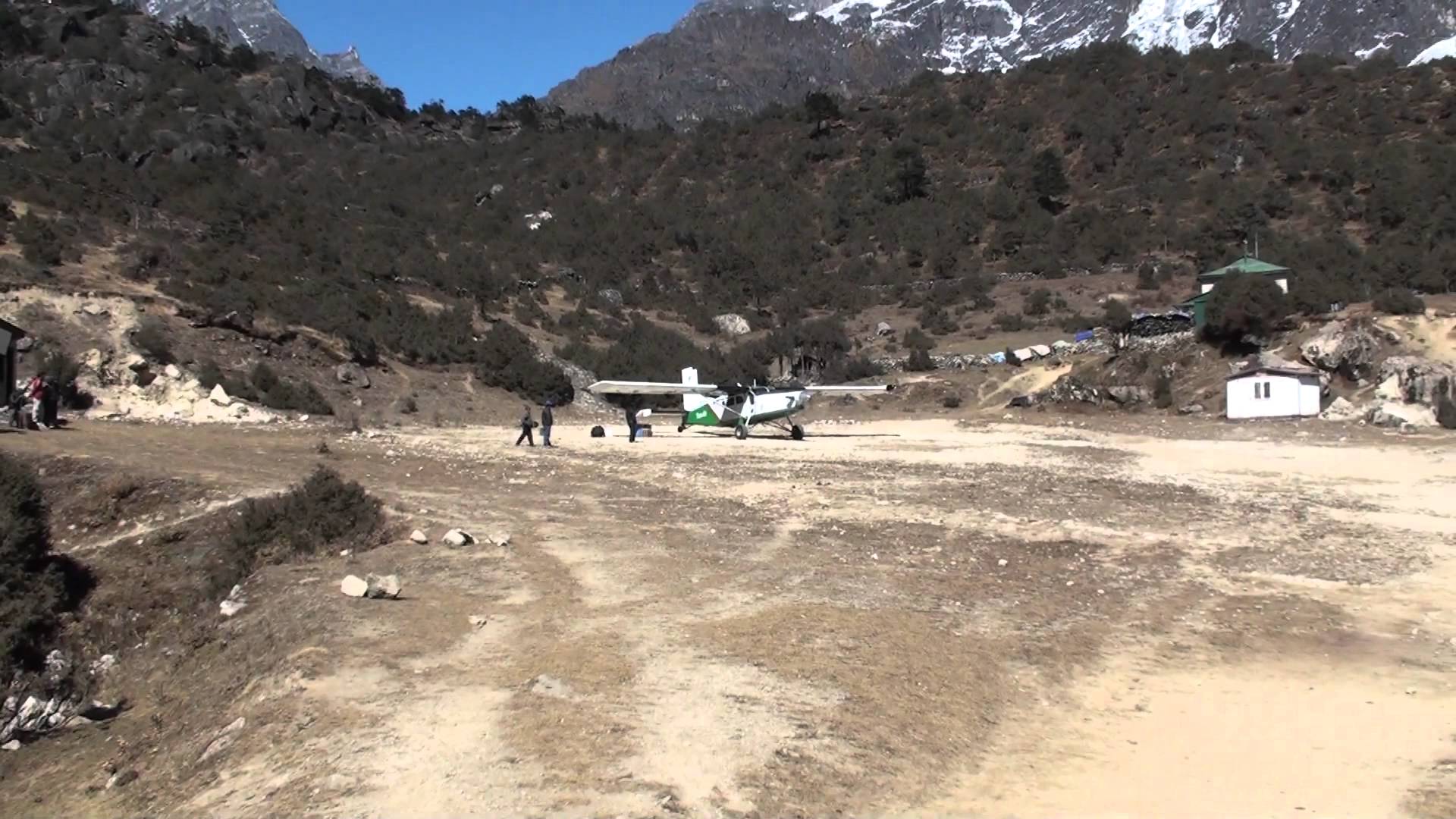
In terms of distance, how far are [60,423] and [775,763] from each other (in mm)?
18655

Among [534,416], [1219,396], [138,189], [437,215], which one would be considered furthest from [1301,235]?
[138,189]

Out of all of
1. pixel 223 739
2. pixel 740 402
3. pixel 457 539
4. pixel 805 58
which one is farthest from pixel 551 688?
pixel 805 58

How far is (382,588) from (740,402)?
17498 mm

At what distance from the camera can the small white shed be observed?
24.7 meters

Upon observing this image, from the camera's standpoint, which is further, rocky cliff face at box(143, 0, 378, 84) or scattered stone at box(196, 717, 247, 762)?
rocky cliff face at box(143, 0, 378, 84)

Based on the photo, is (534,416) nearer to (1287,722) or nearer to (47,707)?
(47,707)

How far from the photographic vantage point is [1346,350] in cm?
2570

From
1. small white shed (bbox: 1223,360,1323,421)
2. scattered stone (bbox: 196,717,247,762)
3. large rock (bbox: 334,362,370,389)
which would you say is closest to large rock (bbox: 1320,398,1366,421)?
small white shed (bbox: 1223,360,1323,421)

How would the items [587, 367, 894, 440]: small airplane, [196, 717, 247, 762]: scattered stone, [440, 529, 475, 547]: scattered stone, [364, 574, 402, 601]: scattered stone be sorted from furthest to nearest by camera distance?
[587, 367, 894, 440]: small airplane → [440, 529, 475, 547]: scattered stone → [364, 574, 402, 601]: scattered stone → [196, 717, 247, 762]: scattered stone

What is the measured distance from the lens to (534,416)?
2908 cm

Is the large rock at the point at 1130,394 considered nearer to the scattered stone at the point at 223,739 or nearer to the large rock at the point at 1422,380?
the large rock at the point at 1422,380

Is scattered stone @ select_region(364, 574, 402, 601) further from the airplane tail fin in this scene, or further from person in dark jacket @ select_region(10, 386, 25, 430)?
the airplane tail fin

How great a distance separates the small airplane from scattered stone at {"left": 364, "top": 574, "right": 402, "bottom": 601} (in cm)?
1609

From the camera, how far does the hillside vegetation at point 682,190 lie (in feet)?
109
